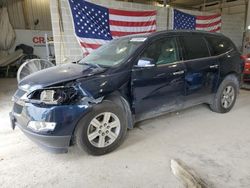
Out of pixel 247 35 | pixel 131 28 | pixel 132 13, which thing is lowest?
pixel 247 35

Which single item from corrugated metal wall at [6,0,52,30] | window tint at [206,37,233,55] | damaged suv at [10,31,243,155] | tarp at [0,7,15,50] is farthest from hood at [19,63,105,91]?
corrugated metal wall at [6,0,52,30]

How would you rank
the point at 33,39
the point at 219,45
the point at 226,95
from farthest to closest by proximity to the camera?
1. the point at 33,39
2. the point at 226,95
3. the point at 219,45

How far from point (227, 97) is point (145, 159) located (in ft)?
7.47

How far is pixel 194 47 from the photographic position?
3240 mm

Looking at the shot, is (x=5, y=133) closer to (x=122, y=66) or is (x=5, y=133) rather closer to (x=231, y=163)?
(x=122, y=66)

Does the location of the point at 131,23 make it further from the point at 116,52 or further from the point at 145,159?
the point at 145,159

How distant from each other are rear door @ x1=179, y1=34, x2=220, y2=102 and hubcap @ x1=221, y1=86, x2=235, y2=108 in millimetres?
357

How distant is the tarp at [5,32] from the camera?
9.52 metres

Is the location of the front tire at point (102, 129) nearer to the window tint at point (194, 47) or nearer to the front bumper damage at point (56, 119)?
the front bumper damage at point (56, 119)

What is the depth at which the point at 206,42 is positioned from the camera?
11.2ft

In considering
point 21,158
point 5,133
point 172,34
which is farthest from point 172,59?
point 5,133

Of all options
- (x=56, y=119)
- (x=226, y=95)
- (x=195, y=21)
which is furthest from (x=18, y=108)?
(x=195, y=21)

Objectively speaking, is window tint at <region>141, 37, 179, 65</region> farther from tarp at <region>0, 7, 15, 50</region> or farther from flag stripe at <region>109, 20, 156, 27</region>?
tarp at <region>0, 7, 15, 50</region>

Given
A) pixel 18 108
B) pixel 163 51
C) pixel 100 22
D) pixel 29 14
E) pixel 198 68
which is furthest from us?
pixel 29 14
